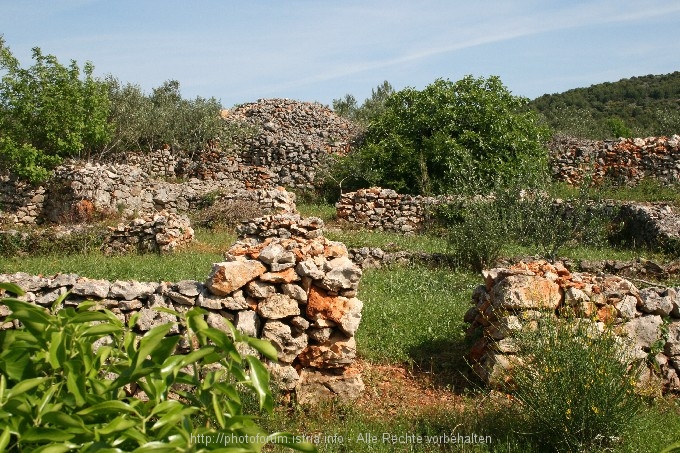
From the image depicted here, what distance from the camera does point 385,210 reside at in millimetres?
19141

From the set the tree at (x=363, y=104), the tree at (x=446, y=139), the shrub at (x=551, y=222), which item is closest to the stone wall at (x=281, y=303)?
the shrub at (x=551, y=222)

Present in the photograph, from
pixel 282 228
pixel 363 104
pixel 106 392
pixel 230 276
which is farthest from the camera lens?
pixel 363 104

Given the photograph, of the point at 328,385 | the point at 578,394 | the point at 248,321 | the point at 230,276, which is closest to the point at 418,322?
the point at 328,385

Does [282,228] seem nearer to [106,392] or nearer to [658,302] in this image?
[658,302]

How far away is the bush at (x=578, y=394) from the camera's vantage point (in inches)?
191

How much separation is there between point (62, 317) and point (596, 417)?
13.8 ft

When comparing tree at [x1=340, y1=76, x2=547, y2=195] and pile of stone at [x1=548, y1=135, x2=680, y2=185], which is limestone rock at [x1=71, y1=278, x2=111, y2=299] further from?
pile of stone at [x1=548, y1=135, x2=680, y2=185]

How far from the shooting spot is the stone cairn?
6695 mm

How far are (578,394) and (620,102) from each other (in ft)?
173

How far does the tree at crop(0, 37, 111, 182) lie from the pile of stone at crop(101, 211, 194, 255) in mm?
6944

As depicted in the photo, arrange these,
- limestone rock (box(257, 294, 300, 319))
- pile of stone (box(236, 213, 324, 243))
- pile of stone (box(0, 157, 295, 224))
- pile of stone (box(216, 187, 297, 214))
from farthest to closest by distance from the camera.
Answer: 1. pile of stone (box(0, 157, 295, 224))
2. pile of stone (box(216, 187, 297, 214))
3. pile of stone (box(236, 213, 324, 243))
4. limestone rock (box(257, 294, 300, 319))

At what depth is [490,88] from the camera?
22625mm

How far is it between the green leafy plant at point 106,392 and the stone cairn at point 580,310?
5.01 meters

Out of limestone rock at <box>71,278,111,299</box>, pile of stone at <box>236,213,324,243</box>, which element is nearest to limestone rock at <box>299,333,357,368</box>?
limestone rock at <box>71,278,111,299</box>
